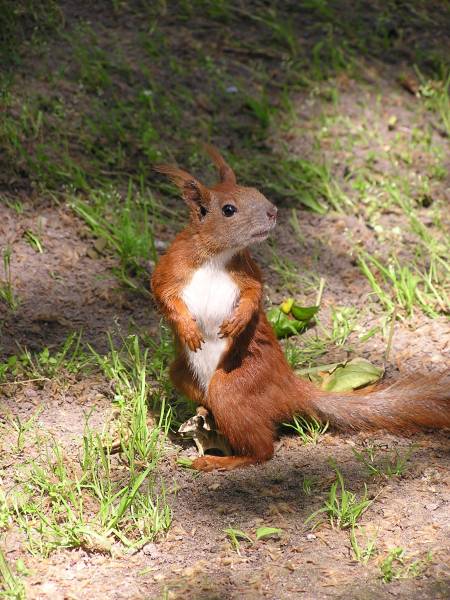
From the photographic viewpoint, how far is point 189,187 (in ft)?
11.8

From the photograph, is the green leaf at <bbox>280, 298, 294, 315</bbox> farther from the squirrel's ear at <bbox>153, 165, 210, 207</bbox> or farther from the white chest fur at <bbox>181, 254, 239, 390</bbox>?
the squirrel's ear at <bbox>153, 165, 210, 207</bbox>

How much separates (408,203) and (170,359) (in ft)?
5.96

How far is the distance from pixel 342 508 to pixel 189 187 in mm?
1347

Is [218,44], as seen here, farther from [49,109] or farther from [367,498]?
[367,498]

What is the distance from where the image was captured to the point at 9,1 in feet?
18.6

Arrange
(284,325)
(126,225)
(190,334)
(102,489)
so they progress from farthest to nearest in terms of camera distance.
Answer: (126,225)
(284,325)
(190,334)
(102,489)

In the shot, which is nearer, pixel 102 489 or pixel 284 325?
pixel 102 489

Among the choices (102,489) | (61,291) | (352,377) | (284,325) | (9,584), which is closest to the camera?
(9,584)

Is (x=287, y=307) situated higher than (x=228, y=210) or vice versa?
(x=228, y=210)

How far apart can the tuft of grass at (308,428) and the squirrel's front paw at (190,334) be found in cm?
56

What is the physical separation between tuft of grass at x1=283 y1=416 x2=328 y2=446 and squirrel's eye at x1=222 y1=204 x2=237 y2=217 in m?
0.88

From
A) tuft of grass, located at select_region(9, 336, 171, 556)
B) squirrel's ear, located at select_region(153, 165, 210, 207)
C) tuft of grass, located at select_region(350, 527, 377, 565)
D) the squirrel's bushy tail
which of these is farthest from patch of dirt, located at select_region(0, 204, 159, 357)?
tuft of grass, located at select_region(350, 527, 377, 565)

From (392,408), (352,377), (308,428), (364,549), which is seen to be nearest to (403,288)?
(352,377)

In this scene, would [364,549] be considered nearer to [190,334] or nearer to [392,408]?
[392,408]
